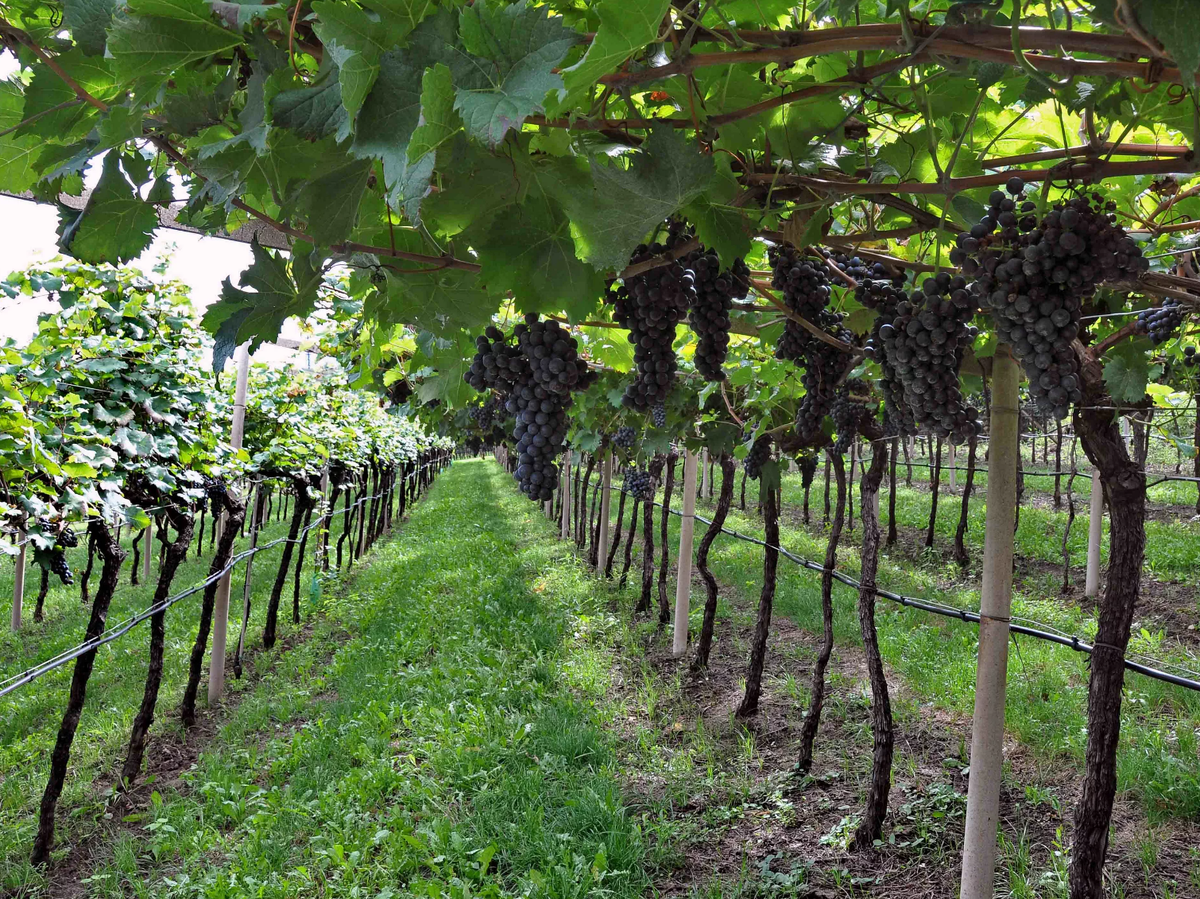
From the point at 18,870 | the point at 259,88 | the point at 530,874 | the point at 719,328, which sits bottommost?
the point at 18,870

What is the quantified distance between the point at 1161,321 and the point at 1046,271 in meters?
1.50

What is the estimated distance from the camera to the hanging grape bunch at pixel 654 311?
1.76m

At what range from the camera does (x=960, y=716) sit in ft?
17.0

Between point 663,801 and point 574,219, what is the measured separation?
3698 millimetres

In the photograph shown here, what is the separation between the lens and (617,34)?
0.90 metres

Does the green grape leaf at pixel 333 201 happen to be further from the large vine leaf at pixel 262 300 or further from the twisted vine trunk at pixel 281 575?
the twisted vine trunk at pixel 281 575

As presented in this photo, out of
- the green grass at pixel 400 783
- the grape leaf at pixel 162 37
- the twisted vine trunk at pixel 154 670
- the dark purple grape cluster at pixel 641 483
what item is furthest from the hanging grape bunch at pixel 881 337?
the dark purple grape cluster at pixel 641 483

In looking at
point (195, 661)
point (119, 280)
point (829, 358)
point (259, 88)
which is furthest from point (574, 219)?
point (195, 661)

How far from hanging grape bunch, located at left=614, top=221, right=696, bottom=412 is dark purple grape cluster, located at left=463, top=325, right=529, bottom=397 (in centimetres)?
26

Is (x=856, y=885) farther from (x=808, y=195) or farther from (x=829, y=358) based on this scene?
(x=808, y=195)

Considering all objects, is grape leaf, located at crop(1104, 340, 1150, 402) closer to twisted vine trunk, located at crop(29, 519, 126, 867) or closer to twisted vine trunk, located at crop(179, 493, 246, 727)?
twisted vine trunk, located at crop(29, 519, 126, 867)

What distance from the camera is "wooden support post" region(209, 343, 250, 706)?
20.6 feet

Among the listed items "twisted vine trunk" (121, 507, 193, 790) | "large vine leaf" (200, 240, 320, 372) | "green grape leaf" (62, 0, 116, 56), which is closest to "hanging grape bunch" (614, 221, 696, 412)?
"large vine leaf" (200, 240, 320, 372)

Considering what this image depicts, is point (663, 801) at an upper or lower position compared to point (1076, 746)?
lower
